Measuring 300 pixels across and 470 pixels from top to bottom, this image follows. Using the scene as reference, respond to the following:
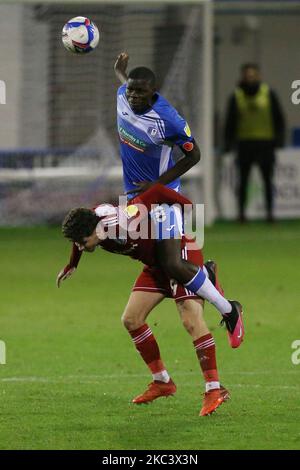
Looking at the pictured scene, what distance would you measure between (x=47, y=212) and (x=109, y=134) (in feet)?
5.66

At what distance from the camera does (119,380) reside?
1003cm

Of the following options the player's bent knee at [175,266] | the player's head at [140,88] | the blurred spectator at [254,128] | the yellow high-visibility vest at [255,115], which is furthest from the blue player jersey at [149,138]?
the yellow high-visibility vest at [255,115]

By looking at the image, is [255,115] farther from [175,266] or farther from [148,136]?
[175,266]

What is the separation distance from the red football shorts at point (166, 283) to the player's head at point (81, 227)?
778mm

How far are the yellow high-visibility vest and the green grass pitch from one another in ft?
12.6

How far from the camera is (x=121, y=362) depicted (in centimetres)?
1093

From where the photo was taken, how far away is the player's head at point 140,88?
29.1ft

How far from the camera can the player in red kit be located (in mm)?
8336

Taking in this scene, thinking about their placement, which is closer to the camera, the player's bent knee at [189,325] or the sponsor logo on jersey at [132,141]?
the player's bent knee at [189,325]

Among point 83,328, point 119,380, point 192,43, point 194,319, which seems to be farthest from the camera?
point 192,43

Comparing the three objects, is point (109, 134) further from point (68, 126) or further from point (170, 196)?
point (170, 196)

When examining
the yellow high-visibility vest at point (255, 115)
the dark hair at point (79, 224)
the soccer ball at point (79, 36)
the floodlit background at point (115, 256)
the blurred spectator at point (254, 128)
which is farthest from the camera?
the yellow high-visibility vest at point (255, 115)

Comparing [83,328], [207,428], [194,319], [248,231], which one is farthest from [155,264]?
[248,231]

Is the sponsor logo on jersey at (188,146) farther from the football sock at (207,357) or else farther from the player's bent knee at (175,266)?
the football sock at (207,357)
